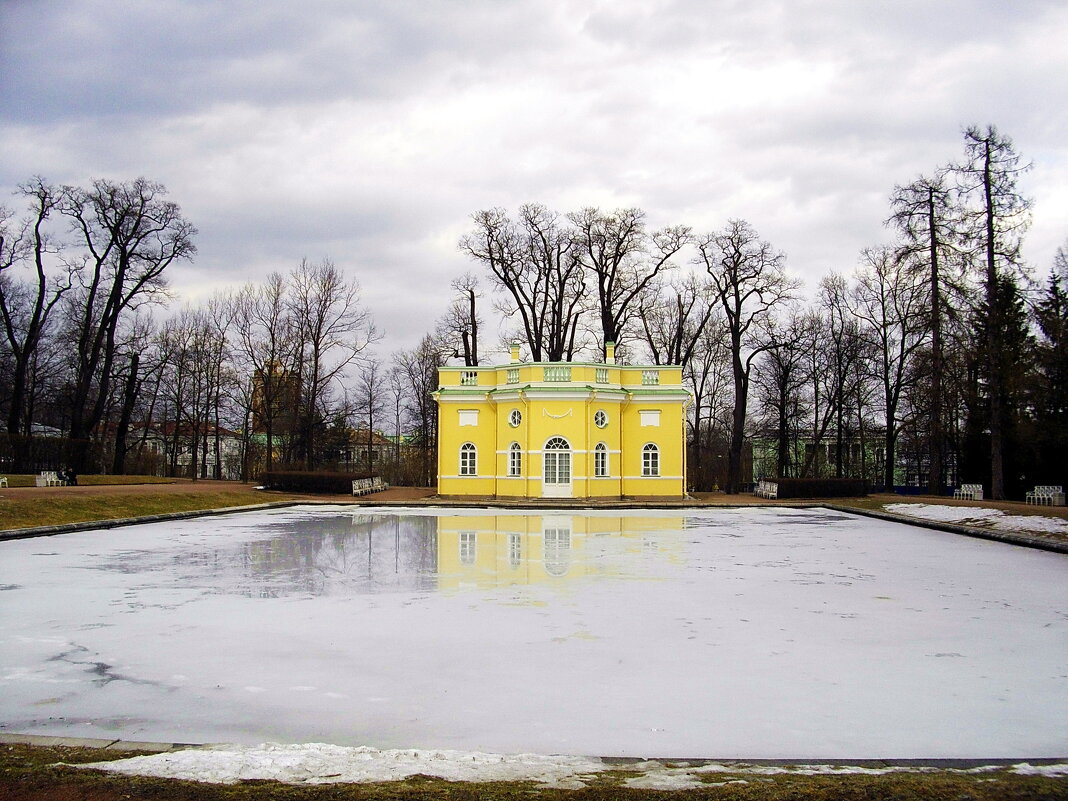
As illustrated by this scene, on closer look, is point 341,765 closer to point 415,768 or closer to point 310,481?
point 415,768

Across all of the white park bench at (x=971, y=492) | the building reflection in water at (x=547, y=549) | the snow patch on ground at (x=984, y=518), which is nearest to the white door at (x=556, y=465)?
the building reflection in water at (x=547, y=549)

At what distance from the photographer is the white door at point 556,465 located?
3030 cm

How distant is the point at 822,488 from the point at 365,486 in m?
19.6

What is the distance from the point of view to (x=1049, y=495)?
25484 millimetres

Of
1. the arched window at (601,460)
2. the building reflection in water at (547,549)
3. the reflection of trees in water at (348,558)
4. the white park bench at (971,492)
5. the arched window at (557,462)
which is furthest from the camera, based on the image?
the arched window at (601,460)

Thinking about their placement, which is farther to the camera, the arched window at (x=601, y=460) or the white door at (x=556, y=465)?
the arched window at (x=601, y=460)

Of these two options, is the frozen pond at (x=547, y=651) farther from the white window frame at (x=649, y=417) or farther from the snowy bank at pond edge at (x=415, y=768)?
the white window frame at (x=649, y=417)

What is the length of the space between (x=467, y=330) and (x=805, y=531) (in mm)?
26780

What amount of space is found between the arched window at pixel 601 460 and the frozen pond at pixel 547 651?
58.9 feet

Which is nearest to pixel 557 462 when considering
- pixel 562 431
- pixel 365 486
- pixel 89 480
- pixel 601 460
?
pixel 562 431

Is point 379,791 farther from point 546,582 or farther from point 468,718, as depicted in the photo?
point 546,582


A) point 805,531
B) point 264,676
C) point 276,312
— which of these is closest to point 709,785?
point 264,676

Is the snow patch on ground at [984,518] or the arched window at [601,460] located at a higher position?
the arched window at [601,460]

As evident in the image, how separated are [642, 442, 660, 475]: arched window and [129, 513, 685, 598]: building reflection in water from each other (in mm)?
12310
